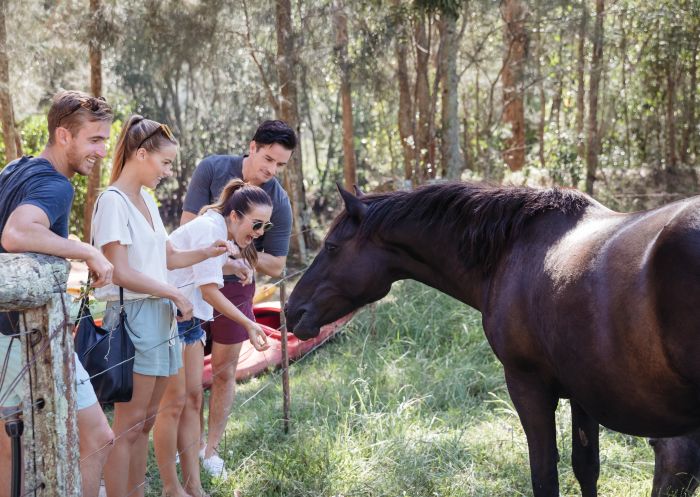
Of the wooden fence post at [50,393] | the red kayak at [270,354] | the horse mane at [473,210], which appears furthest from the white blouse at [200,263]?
the red kayak at [270,354]

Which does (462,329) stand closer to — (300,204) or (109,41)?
(300,204)

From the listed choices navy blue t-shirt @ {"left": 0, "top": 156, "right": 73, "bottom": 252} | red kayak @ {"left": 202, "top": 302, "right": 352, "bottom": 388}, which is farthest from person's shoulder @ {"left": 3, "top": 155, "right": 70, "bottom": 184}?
red kayak @ {"left": 202, "top": 302, "right": 352, "bottom": 388}

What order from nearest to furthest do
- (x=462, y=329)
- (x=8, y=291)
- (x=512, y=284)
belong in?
(x=8, y=291) → (x=512, y=284) → (x=462, y=329)

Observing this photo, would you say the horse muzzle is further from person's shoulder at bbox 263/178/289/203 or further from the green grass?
person's shoulder at bbox 263/178/289/203

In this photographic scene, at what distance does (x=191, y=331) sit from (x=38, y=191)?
132 cm

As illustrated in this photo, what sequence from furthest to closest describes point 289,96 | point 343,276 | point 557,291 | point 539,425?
point 289,96
point 343,276
point 539,425
point 557,291

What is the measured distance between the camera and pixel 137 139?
308 cm

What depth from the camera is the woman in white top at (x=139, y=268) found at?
2959 mm

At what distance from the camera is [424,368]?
5.81 metres

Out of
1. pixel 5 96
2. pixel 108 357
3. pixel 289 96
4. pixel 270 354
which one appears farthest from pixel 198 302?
pixel 289 96

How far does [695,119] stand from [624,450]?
10.8 m

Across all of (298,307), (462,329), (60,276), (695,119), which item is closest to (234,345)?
(298,307)

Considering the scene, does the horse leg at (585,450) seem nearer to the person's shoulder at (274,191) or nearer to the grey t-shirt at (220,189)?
the grey t-shirt at (220,189)

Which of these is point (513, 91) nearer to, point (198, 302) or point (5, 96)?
point (5, 96)
